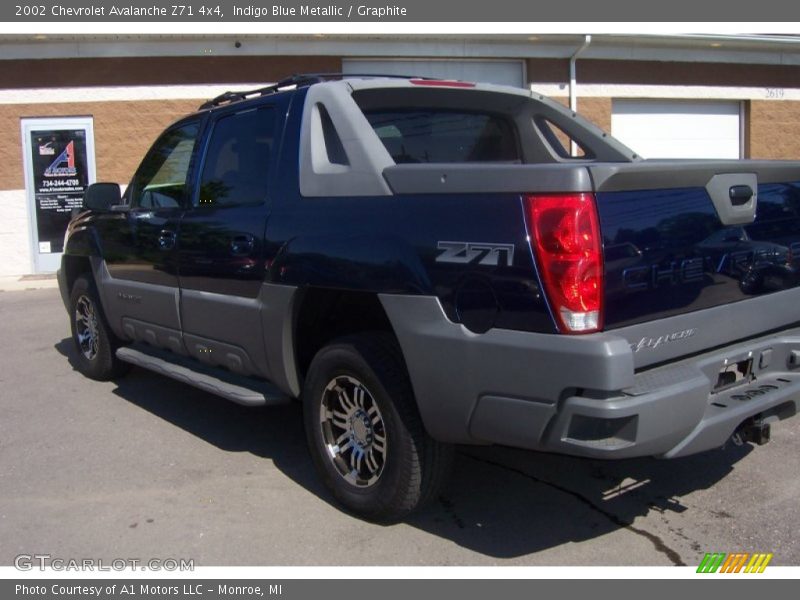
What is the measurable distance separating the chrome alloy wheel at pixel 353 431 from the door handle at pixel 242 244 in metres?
0.92

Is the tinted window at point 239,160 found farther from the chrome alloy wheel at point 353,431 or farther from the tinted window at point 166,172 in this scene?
the chrome alloy wheel at point 353,431

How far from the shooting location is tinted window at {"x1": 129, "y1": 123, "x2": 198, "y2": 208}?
17.6 feet

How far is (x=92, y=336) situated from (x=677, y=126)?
39.0 feet

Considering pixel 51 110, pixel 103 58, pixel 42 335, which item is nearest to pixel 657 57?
pixel 103 58

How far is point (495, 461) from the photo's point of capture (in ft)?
15.9

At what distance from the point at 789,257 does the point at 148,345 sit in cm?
436

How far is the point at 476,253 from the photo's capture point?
3.25 meters

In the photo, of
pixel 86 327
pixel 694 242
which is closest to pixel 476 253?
pixel 694 242

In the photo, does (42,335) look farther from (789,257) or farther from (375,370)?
(789,257)

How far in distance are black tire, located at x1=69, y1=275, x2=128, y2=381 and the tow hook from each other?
4.74m

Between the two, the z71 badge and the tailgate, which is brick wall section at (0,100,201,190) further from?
the tailgate

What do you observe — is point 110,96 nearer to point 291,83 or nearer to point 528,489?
point 291,83

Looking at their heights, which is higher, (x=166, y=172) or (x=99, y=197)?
(x=166, y=172)

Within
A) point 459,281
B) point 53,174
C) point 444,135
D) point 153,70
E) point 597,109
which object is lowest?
point 459,281
